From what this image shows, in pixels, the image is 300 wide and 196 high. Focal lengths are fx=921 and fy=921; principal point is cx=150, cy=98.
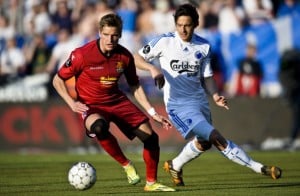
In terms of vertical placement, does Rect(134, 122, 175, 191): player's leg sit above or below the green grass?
above

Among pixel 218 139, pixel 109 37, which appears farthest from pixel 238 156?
pixel 109 37

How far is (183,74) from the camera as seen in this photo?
12.9 metres

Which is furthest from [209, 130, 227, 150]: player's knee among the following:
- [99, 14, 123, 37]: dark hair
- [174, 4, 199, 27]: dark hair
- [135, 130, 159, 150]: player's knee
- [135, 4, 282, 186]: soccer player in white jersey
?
[99, 14, 123, 37]: dark hair

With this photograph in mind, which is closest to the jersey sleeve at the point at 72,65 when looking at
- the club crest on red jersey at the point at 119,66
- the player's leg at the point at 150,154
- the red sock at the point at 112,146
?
the club crest on red jersey at the point at 119,66

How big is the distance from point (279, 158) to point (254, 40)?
14.5 ft

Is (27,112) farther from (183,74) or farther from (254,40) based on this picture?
(183,74)

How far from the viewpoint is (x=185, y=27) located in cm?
1259

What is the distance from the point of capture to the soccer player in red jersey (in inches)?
479

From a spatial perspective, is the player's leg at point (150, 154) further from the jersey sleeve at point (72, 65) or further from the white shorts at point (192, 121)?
the jersey sleeve at point (72, 65)

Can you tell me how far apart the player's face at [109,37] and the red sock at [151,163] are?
150cm

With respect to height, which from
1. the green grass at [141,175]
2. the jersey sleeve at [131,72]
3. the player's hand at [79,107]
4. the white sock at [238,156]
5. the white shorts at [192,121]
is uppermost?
the jersey sleeve at [131,72]

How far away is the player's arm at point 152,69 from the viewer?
11.6 m

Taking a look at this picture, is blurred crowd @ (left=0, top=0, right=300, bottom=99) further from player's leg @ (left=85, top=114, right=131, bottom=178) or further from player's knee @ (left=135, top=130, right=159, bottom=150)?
player's knee @ (left=135, top=130, right=159, bottom=150)

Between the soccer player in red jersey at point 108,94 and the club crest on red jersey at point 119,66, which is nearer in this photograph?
the soccer player in red jersey at point 108,94
